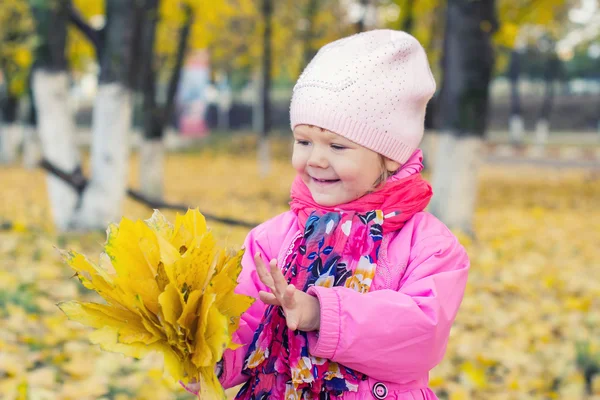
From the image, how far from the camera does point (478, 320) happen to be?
4.64m

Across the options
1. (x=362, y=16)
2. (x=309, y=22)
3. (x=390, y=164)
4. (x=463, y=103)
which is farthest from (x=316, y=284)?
(x=309, y=22)

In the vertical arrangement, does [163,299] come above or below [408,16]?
above

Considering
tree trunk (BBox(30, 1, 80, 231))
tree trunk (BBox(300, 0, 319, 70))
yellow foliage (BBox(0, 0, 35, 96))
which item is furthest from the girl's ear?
tree trunk (BBox(300, 0, 319, 70))

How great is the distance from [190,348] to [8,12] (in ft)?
48.5

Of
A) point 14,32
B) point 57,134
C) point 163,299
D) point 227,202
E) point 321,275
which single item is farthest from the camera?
point 14,32

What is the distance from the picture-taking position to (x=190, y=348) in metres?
1.51

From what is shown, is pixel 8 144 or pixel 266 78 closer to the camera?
pixel 266 78

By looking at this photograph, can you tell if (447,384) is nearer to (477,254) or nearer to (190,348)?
(190,348)

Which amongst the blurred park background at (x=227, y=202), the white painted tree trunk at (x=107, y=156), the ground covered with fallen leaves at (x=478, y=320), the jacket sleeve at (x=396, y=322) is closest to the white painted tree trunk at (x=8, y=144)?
the blurred park background at (x=227, y=202)

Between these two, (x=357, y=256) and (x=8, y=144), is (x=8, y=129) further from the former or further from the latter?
(x=357, y=256)

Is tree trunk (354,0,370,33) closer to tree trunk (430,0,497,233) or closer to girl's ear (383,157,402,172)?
tree trunk (430,0,497,233)

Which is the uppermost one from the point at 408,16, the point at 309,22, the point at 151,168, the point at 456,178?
the point at 408,16

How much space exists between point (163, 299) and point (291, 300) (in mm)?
290

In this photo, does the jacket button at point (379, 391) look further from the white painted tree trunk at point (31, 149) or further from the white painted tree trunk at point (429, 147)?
the white painted tree trunk at point (31, 149)
